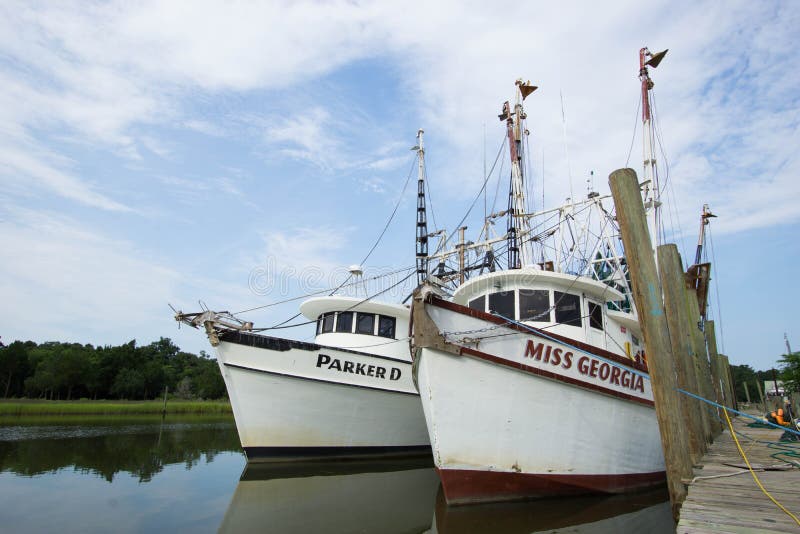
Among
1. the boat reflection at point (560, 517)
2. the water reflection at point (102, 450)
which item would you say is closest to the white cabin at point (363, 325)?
the water reflection at point (102, 450)

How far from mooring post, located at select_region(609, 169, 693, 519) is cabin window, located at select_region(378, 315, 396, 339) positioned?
9.67 m

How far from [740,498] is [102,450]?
57.5 feet

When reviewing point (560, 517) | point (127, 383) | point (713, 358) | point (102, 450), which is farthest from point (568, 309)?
point (127, 383)

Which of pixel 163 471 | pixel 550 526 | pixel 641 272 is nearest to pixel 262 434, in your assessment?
pixel 163 471

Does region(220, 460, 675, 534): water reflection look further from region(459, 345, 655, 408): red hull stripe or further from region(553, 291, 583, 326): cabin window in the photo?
region(553, 291, 583, 326): cabin window

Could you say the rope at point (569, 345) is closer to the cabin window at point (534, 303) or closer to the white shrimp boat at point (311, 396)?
the cabin window at point (534, 303)

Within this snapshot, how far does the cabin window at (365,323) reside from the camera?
1514cm

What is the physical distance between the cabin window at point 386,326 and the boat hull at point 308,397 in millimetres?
1405

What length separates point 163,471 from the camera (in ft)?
40.3

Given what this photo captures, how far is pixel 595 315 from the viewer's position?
10906mm

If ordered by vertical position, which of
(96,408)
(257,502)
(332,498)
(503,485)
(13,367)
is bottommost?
(257,502)

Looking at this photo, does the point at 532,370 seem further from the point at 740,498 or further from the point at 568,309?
the point at 740,498

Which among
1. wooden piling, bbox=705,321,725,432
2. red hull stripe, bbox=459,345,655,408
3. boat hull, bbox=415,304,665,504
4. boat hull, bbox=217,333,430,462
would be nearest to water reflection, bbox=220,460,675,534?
boat hull, bbox=415,304,665,504

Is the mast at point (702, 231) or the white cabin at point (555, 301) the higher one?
the mast at point (702, 231)
